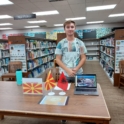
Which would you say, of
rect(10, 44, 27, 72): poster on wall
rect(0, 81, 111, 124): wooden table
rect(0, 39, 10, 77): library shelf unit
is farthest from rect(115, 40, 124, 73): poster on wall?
rect(0, 39, 10, 77): library shelf unit

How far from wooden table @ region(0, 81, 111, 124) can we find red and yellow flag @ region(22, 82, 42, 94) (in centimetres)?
6

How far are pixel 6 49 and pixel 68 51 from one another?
444 cm

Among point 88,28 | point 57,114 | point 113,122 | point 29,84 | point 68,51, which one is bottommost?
point 113,122

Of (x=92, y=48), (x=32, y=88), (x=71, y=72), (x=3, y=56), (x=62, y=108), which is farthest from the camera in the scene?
(x=92, y=48)

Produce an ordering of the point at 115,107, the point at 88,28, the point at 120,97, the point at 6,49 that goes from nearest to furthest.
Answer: the point at 115,107, the point at 120,97, the point at 6,49, the point at 88,28

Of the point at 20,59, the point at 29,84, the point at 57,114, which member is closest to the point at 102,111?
the point at 57,114

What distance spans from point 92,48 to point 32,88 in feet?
30.6

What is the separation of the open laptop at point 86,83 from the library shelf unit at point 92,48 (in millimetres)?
8880

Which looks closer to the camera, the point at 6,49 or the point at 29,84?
the point at 29,84

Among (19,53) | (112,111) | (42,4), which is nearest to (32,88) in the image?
(112,111)

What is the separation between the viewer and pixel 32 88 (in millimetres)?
1381

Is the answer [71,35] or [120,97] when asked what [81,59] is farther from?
[120,97]

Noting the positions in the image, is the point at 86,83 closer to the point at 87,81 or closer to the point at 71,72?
the point at 87,81

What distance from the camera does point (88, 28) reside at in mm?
10367
